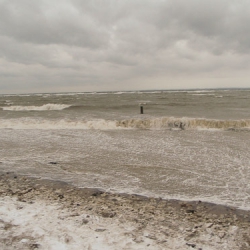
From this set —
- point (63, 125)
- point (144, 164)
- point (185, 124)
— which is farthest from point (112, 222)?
point (63, 125)

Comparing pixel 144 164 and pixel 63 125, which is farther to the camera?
pixel 63 125

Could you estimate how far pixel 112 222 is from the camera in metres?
4.04

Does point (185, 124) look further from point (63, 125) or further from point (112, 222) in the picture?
point (112, 222)

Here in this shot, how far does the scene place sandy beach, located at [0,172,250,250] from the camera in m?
3.44

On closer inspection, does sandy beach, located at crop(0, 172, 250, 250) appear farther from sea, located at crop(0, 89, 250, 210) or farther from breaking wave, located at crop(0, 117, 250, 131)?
breaking wave, located at crop(0, 117, 250, 131)

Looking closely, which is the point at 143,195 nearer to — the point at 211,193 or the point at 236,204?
the point at 211,193

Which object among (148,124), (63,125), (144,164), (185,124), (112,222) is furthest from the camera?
(63,125)

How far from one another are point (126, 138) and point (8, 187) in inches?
314

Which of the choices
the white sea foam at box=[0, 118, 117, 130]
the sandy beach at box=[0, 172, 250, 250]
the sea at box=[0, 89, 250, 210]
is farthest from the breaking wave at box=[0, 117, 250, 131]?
the sandy beach at box=[0, 172, 250, 250]

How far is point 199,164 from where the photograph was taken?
791 centimetres

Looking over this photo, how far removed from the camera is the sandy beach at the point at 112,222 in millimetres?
3439

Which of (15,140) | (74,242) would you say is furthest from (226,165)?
(15,140)

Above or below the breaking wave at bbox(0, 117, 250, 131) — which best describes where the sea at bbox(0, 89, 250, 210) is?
below

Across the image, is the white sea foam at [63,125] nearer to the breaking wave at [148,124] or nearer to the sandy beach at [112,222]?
the breaking wave at [148,124]
